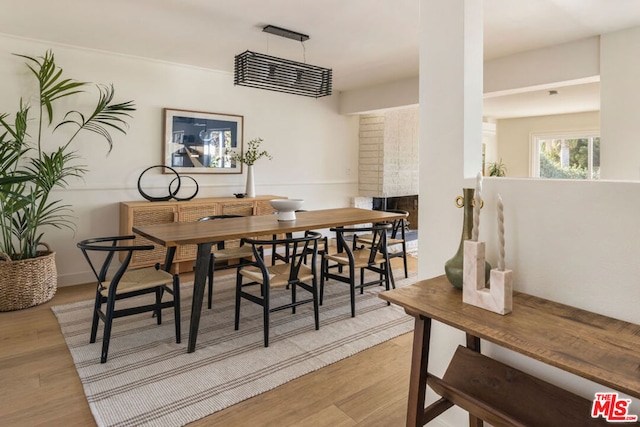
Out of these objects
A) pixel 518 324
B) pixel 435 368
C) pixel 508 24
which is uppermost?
pixel 508 24

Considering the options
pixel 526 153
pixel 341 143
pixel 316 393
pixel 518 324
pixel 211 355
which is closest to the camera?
pixel 518 324

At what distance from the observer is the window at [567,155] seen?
738cm

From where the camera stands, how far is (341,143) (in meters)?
6.05

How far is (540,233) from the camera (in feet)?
4.35

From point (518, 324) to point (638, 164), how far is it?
295cm

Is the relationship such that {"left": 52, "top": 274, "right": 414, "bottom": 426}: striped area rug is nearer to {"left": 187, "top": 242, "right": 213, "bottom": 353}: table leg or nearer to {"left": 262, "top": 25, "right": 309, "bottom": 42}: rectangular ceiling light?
{"left": 187, "top": 242, "right": 213, "bottom": 353}: table leg

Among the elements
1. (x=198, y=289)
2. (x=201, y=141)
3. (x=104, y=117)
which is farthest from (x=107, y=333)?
(x=201, y=141)

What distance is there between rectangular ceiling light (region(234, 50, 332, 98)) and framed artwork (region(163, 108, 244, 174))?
51.9 inches

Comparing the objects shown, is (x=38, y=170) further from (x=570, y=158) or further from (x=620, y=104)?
(x=570, y=158)

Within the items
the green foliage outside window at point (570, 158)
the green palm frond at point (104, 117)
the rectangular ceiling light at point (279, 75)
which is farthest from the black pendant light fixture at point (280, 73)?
the green foliage outside window at point (570, 158)

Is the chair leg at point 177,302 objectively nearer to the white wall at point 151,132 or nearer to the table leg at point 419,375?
the table leg at point 419,375

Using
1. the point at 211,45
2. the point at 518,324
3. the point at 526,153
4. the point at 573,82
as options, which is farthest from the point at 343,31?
the point at 526,153

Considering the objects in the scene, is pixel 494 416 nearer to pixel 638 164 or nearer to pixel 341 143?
pixel 638 164

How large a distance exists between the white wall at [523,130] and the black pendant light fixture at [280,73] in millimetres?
6200
